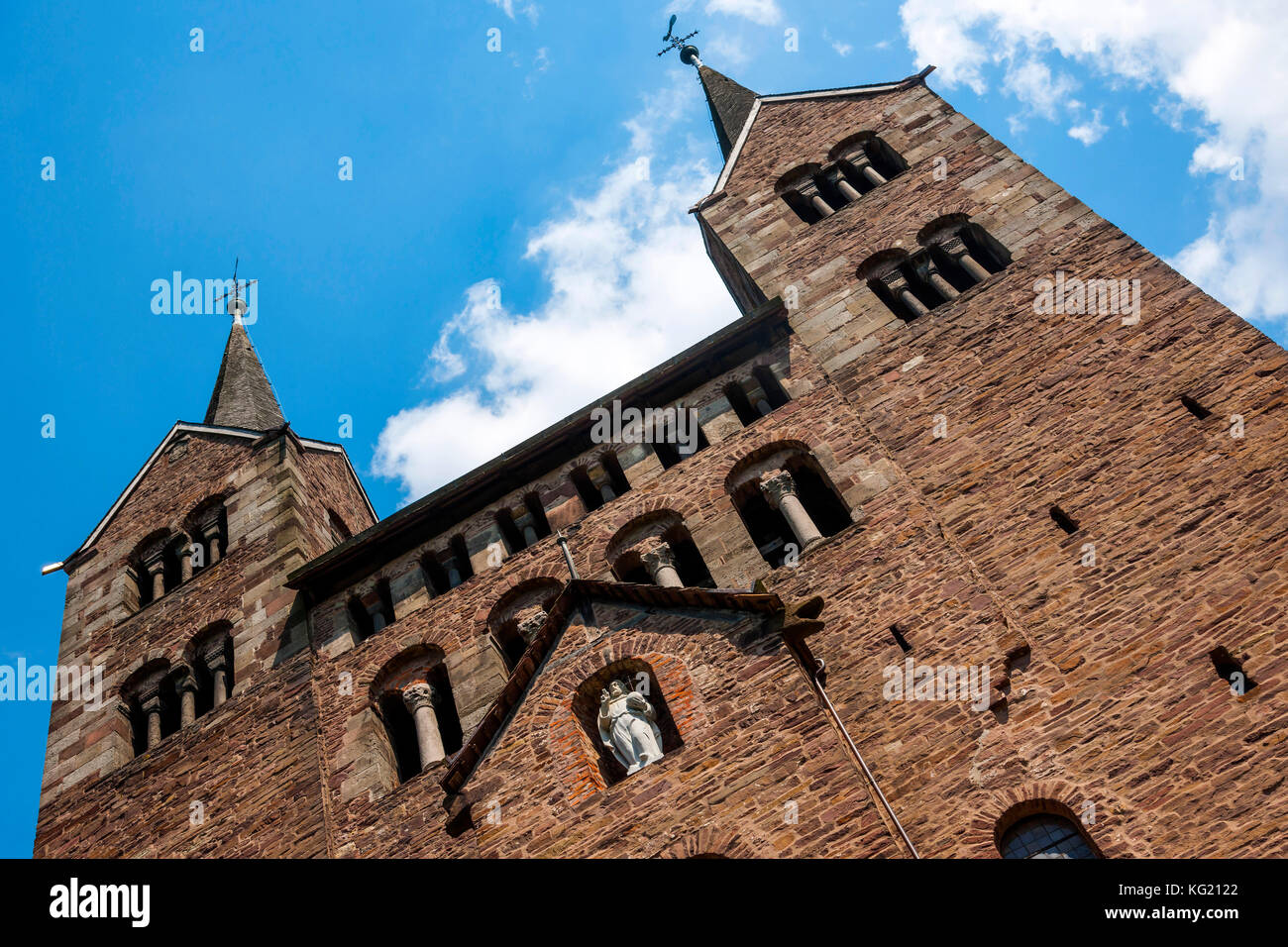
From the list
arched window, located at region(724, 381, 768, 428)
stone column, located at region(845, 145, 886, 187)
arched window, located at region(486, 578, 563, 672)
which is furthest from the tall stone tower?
stone column, located at region(845, 145, 886, 187)

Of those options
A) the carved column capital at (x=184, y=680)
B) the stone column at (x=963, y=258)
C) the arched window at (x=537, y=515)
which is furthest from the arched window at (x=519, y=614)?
the stone column at (x=963, y=258)

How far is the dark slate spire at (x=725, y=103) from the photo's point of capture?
35.1 m

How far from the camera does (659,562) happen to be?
20609 millimetres

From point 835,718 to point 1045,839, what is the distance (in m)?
2.78

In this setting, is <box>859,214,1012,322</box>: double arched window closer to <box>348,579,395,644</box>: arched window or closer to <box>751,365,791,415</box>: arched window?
<box>751,365,791,415</box>: arched window

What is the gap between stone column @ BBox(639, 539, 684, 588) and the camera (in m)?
20.3

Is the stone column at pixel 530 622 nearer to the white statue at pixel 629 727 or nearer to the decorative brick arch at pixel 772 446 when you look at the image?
the decorative brick arch at pixel 772 446

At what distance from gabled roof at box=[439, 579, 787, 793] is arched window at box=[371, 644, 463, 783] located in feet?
12.5

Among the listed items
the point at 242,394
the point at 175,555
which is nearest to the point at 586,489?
the point at 175,555

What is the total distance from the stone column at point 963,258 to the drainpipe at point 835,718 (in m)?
9.68

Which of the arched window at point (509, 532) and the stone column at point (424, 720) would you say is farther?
the arched window at point (509, 532)
